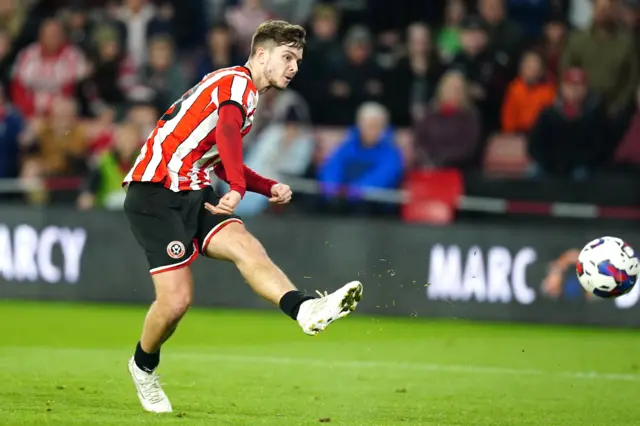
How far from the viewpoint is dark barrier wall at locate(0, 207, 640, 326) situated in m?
15.0

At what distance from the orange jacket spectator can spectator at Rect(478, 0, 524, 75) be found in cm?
38

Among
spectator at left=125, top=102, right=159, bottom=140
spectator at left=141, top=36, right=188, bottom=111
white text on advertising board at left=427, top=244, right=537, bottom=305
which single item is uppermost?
spectator at left=141, top=36, right=188, bottom=111

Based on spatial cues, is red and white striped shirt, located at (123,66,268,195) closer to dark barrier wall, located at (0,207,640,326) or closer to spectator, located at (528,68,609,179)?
dark barrier wall, located at (0,207,640,326)

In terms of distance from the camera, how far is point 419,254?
1550 centimetres

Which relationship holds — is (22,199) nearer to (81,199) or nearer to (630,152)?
(81,199)

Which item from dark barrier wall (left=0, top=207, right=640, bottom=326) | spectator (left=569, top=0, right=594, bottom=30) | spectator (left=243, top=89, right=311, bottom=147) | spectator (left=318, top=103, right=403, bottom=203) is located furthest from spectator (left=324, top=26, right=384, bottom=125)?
spectator (left=569, top=0, right=594, bottom=30)

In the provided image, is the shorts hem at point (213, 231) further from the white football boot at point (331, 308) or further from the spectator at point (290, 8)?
the spectator at point (290, 8)

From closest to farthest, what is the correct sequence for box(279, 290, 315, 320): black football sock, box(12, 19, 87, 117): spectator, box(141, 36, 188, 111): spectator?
box(279, 290, 315, 320): black football sock
box(141, 36, 188, 111): spectator
box(12, 19, 87, 117): spectator

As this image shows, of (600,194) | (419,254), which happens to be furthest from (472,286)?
(600,194)

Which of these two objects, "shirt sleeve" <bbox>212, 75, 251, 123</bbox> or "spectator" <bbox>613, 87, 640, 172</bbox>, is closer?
"shirt sleeve" <bbox>212, 75, 251, 123</bbox>

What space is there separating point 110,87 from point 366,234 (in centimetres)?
553

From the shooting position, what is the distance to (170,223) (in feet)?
26.7

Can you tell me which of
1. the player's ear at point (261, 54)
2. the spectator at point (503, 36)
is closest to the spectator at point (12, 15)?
the spectator at point (503, 36)

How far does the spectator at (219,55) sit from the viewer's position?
60.5 feet
